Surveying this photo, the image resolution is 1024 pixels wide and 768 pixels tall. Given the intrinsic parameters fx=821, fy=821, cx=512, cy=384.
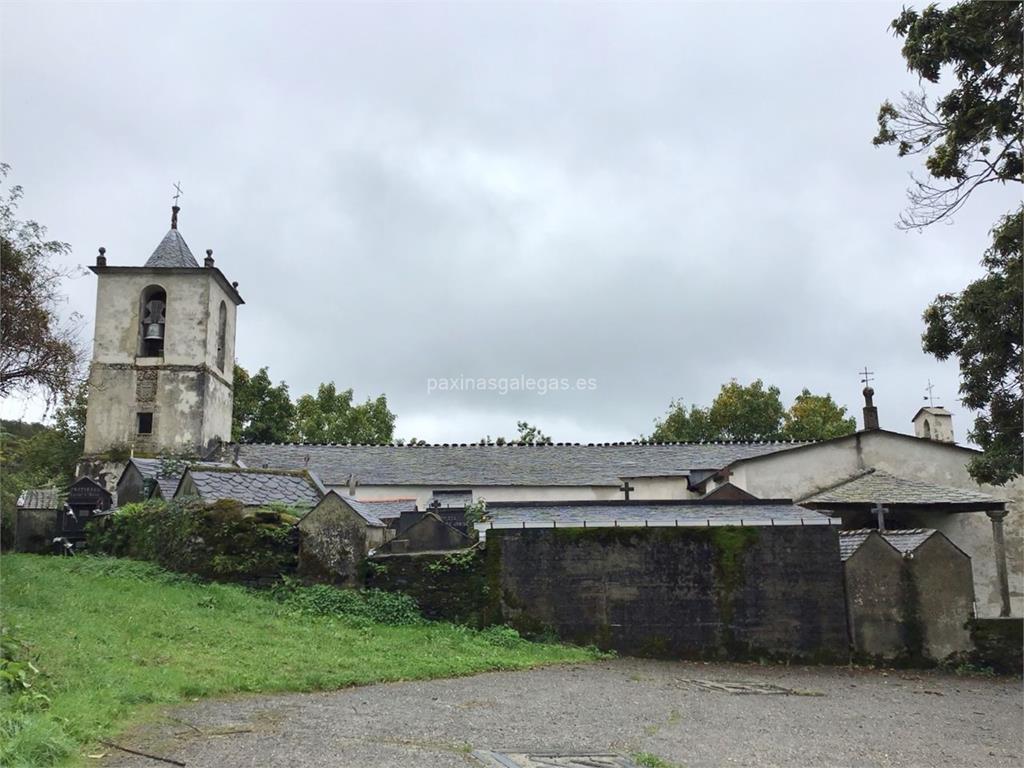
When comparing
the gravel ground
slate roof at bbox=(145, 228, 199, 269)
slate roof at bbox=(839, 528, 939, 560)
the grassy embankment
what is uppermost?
slate roof at bbox=(145, 228, 199, 269)

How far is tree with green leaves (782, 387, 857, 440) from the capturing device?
42312 mm

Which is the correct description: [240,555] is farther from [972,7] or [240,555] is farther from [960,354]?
[972,7]

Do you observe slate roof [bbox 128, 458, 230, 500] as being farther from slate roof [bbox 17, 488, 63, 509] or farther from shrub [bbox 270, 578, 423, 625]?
shrub [bbox 270, 578, 423, 625]

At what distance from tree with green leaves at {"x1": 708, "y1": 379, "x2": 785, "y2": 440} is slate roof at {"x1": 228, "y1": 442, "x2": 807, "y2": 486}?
14.7 m

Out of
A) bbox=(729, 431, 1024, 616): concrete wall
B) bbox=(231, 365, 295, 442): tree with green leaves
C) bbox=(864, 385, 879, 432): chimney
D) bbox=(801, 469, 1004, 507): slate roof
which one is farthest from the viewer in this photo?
bbox=(231, 365, 295, 442): tree with green leaves

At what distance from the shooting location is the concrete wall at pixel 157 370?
2767cm

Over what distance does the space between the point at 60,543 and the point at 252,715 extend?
564 inches

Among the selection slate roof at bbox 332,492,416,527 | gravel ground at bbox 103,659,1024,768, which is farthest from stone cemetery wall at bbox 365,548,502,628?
gravel ground at bbox 103,659,1024,768

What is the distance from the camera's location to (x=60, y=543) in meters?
19.2

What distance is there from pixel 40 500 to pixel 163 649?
44.4 ft

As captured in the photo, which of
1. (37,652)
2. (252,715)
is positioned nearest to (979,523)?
(252,715)

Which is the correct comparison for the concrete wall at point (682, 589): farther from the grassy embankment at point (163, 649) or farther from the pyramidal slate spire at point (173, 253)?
the pyramidal slate spire at point (173, 253)

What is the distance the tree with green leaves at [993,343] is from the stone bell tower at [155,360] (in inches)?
906

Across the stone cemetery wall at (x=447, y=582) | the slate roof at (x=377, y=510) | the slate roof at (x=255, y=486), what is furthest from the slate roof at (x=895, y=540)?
the slate roof at (x=255, y=486)
